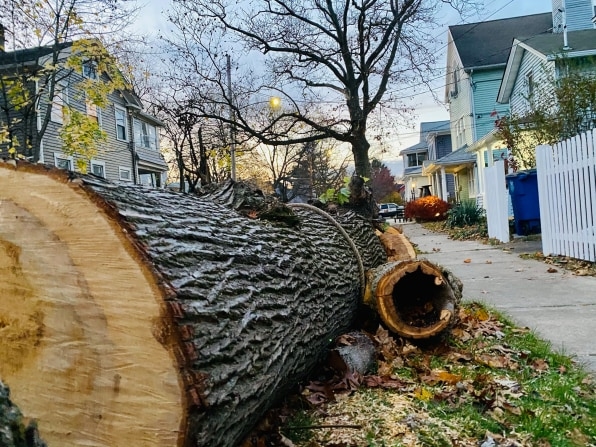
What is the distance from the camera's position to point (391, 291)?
10.2 feet

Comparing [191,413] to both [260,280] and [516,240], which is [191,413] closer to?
[260,280]

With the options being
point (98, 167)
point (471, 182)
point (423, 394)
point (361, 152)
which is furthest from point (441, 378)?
point (471, 182)

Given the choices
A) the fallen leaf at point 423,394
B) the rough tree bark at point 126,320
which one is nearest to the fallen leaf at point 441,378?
the fallen leaf at point 423,394

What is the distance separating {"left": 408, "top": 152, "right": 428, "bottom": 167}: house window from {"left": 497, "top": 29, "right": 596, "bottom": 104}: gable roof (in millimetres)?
30211

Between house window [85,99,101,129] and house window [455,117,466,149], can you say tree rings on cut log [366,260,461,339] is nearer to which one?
house window [85,99,101,129]

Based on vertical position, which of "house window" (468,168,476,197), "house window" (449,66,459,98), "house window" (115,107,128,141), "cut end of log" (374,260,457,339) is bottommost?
"cut end of log" (374,260,457,339)

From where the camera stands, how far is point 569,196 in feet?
21.1

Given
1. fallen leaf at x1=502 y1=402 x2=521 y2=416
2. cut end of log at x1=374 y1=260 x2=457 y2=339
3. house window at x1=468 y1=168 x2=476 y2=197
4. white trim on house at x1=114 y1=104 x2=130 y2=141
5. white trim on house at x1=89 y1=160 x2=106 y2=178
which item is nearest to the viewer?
fallen leaf at x1=502 y1=402 x2=521 y2=416

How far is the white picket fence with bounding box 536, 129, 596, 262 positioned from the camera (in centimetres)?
586

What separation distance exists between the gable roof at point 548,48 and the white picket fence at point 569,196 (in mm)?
7360

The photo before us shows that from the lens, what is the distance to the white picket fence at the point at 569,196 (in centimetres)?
586

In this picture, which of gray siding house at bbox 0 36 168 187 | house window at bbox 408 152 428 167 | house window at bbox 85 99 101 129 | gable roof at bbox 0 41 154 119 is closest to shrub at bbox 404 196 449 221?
gray siding house at bbox 0 36 168 187

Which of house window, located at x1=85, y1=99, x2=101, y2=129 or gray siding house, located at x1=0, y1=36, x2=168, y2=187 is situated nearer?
gray siding house, located at x1=0, y1=36, x2=168, y2=187

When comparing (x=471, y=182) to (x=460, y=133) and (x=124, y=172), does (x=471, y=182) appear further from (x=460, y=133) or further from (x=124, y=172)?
(x=124, y=172)
